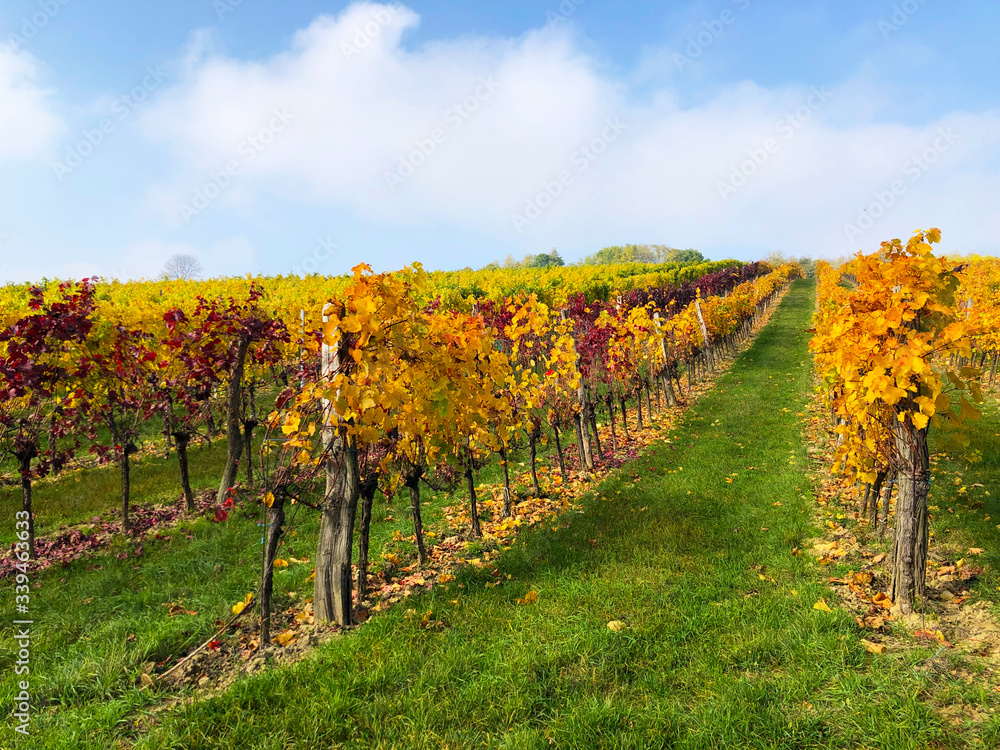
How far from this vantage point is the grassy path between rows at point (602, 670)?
2.98 m

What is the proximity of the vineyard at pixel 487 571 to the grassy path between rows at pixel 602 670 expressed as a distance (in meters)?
0.02

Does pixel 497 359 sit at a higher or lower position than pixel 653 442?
higher

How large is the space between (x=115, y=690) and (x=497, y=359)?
4.22 m

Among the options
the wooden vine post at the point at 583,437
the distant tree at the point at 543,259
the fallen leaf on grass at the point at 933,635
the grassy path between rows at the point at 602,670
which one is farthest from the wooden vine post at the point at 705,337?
the distant tree at the point at 543,259

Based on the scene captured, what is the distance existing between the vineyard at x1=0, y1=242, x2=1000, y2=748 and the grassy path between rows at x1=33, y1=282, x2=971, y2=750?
2 centimetres

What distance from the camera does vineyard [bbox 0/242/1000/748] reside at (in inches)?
124

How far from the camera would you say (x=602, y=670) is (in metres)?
3.49

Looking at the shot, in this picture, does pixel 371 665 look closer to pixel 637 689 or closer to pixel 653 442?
pixel 637 689

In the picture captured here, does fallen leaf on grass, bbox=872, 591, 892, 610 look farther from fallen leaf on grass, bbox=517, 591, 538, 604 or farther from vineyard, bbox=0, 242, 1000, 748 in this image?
fallen leaf on grass, bbox=517, 591, 538, 604

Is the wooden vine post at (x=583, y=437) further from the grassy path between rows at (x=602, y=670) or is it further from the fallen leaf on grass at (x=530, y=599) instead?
the fallen leaf on grass at (x=530, y=599)

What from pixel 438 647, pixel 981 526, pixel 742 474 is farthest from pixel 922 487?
pixel 438 647

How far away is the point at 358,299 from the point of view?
380 centimetres

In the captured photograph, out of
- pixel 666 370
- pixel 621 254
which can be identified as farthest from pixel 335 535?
pixel 621 254

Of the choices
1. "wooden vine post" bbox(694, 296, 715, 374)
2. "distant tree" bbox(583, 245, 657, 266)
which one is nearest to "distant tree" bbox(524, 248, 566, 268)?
"distant tree" bbox(583, 245, 657, 266)
